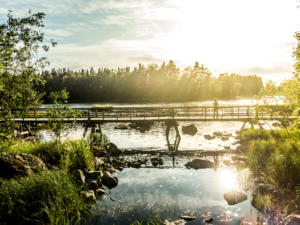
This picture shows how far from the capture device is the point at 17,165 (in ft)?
24.9

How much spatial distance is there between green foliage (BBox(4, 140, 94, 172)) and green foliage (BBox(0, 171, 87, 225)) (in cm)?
243

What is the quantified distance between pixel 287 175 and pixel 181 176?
4.62 meters

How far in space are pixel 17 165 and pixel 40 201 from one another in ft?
6.69

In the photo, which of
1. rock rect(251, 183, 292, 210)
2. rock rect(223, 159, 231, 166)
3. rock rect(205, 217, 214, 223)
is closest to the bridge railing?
rock rect(223, 159, 231, 166)

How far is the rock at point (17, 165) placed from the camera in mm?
7355

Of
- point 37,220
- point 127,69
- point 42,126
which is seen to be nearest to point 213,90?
point 127,69

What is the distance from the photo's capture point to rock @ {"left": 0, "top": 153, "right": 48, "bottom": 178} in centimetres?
736

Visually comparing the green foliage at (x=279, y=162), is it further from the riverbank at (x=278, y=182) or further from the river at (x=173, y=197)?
the river at (x=173, y=197)

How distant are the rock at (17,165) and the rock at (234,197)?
23.9 ft

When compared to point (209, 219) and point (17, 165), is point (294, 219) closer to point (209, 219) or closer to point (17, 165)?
point (209, 219)

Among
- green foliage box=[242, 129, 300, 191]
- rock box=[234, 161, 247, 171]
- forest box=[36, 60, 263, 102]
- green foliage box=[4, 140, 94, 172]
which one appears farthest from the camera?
forest box=[36, 60, 263, 102]

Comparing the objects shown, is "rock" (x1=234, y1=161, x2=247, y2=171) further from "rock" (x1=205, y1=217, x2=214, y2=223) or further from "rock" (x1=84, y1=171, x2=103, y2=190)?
"rock" (x1=84, y1=171, x2=103, y2=190)

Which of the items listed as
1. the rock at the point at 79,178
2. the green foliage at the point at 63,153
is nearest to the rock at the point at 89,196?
the rock at the point at 79,178

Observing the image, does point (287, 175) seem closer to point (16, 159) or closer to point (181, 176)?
point (181, 176)
